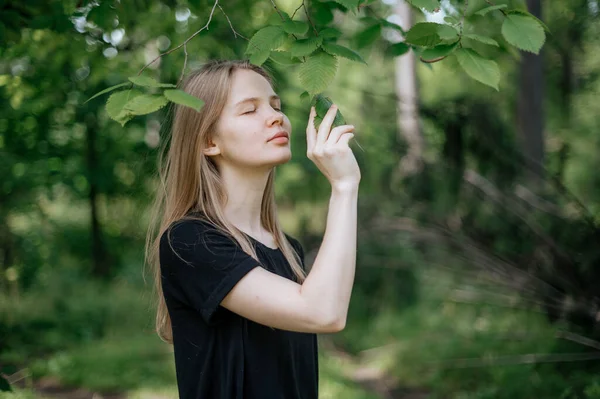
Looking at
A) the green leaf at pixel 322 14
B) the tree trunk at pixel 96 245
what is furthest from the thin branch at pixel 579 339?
the tree trunk at pixel 96 245

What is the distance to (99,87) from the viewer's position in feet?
12.9

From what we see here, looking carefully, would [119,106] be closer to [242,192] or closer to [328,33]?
[242,192]

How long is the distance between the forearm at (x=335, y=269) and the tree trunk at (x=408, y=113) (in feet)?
11.2

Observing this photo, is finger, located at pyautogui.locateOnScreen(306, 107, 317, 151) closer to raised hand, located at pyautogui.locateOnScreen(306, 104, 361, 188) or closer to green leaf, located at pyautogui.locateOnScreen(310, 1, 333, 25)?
raised hand, located at pyautogui.locateOnScreen(306, 104, 361, 188)

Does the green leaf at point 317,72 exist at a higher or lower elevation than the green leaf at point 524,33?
lower

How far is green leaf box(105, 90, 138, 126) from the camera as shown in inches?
60.5

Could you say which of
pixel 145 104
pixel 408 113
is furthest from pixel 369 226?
pixel 145 104

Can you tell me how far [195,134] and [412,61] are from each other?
7912 millimetres

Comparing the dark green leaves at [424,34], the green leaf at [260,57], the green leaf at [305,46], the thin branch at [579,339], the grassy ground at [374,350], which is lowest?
the grassy ground at [374,350]

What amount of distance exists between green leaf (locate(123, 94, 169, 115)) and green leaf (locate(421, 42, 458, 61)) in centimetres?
70

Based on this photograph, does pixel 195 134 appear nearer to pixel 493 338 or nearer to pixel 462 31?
pixel 462 31

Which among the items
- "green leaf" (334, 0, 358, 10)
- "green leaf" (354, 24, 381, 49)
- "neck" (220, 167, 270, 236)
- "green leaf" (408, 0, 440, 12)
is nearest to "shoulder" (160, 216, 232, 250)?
"neck" (220, 167, 270, 236)

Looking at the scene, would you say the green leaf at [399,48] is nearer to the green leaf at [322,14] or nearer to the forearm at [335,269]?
the green leaf at [322,14]

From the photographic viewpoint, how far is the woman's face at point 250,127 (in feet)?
5.84
